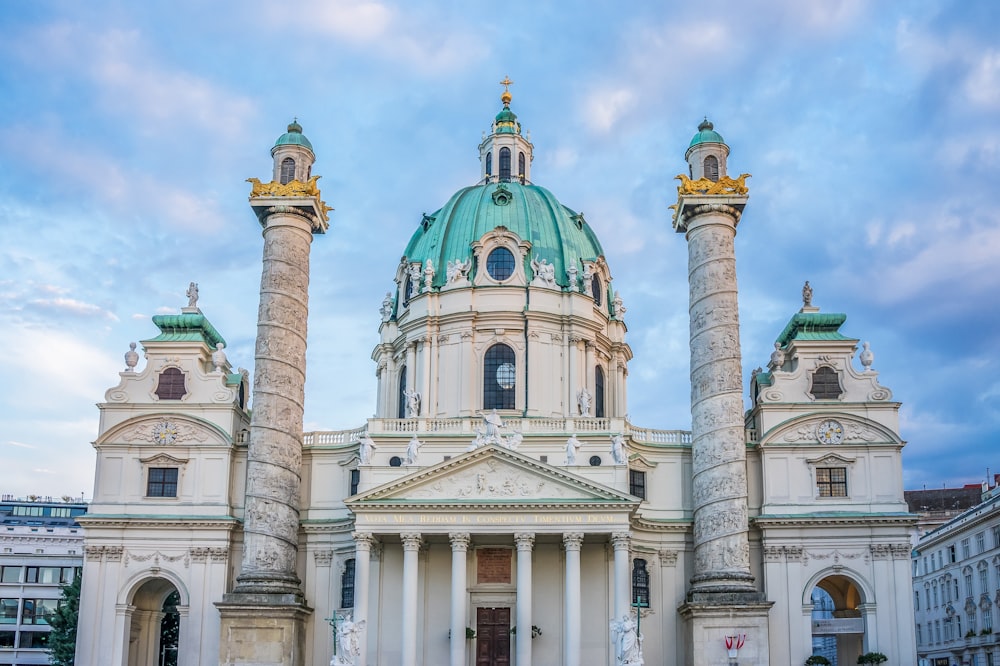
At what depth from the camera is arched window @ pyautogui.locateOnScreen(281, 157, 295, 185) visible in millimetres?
49781

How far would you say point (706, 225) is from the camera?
4694 cm

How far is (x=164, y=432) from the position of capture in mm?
51438

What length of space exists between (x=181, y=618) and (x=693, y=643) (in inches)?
850

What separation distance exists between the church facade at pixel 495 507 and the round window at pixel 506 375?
23.9 inches

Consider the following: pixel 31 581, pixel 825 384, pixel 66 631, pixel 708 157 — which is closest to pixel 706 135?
pixel 708 157

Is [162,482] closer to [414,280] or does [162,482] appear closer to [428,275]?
[414,280]

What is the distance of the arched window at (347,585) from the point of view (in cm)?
5000

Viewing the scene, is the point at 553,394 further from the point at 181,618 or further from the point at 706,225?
the point at 181,618

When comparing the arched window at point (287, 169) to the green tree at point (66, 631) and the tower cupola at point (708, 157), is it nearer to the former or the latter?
the tower cupola at point (708, 157)

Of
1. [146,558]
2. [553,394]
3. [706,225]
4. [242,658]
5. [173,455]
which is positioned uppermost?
[706,225]

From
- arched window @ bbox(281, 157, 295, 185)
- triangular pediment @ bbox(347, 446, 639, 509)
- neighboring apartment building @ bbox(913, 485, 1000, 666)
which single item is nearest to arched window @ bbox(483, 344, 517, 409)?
triangular pediment @ bbox(347, 446, 639, 509)

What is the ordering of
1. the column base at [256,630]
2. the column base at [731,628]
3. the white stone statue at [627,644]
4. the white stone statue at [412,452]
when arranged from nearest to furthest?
1. the white stone statue at [627,644]
2. the column base at [731,628]
3. the column base at [256,630]
4. the white stone statue at [412,452]

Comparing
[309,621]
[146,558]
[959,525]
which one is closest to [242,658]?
[309,621]

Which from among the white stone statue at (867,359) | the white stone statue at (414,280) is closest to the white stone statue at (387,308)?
the white stone statue at (414,280)
